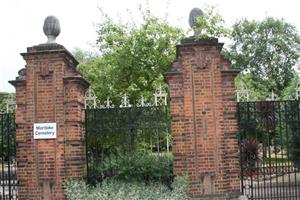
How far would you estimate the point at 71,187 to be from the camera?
9.18m

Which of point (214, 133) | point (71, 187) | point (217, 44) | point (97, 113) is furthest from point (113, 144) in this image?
point (217, 44)

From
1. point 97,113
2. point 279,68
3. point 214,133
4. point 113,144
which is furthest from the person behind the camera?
point 279,68

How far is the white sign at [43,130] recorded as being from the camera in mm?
9391

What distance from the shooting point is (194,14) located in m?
9.41

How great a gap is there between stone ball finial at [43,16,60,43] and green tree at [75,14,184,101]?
3.30m

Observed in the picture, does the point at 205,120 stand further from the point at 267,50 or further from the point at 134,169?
the point at 267,50

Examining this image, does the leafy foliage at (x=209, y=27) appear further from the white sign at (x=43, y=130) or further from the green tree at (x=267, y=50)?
the green tree at (x=267, y=50)

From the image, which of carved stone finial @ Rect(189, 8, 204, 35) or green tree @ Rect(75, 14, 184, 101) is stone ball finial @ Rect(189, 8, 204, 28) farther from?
green tree @ Rect(75, 14, 184, 101)

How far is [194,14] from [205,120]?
2215 mm

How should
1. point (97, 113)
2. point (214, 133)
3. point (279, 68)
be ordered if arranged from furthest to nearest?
point (279, 68)
point (97, 113)
point (214, 133)

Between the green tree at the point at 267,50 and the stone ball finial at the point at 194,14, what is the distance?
1258 inches

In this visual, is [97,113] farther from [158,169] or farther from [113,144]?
[158,169]

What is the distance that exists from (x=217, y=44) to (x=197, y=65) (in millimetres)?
605

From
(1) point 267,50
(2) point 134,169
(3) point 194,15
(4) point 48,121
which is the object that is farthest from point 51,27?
(1) point 267,50
